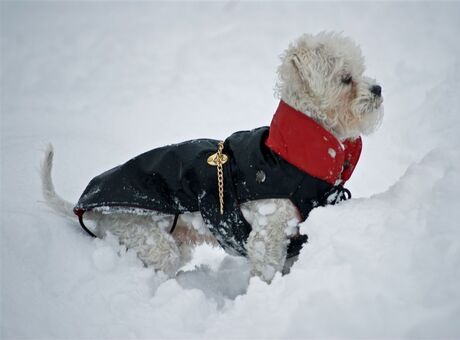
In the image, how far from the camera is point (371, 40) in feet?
27.4

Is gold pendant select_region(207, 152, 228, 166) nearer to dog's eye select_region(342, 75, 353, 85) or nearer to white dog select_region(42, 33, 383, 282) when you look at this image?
white dog select_region(42, 33, 383, 282)

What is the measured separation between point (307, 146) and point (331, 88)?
0.51 meters

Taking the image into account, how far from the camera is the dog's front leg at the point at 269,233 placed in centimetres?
307

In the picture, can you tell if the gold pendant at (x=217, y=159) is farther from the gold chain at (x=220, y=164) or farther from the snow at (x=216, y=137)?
the snow at (x=216, y=137)

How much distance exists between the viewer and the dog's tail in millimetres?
3730

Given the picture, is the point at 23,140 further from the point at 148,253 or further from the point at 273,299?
the point at 273,299

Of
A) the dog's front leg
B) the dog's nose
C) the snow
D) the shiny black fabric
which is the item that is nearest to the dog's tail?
the snow

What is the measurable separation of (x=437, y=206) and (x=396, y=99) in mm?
4603

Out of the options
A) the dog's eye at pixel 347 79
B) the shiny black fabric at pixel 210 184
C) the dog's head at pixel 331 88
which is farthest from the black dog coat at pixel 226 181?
the dog's eye at pixel 347 79

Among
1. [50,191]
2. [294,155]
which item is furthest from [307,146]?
[50,191]

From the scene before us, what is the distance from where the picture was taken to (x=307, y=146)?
2953 mm

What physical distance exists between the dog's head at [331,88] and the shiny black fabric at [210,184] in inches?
16.9

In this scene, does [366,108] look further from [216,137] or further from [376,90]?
[216,137]

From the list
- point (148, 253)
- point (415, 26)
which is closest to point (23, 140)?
point (148, 253)
